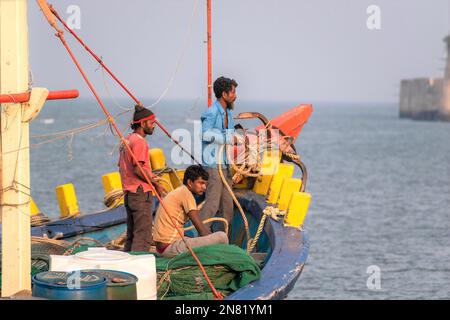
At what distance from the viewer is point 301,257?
872 centimetres

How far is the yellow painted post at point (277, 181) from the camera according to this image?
1130cm

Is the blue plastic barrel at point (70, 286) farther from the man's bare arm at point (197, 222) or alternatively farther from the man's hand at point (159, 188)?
the man's hand at point (159, 188)

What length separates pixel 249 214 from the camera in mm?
11516

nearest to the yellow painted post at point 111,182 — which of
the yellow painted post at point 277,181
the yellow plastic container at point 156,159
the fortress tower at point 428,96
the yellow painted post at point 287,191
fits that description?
the yellow plastic container at point 156,159

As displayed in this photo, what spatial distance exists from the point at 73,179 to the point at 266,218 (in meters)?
47.6

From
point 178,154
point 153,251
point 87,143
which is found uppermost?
point 178,154

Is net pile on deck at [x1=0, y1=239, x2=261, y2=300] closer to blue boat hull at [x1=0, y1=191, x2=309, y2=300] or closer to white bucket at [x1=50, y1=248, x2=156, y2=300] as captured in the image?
blue boat hull at [x1=0, y1=191, x2=309, y2=300]

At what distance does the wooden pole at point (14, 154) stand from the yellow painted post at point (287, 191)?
173 inches

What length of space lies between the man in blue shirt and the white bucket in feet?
8.52

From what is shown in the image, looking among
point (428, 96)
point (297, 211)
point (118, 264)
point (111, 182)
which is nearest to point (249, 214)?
point (297, 211)

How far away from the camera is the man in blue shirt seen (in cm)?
978

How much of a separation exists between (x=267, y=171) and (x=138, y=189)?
302cm
